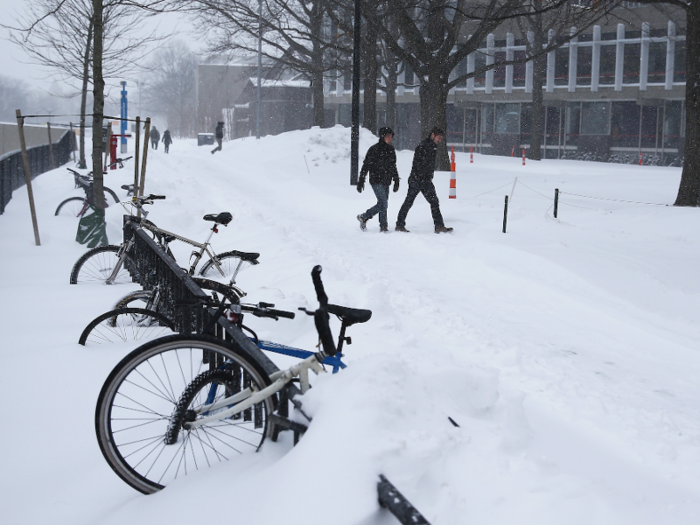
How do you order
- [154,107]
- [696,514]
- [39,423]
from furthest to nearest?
1. [154,107]
2. [39,423]
3. [696,514]

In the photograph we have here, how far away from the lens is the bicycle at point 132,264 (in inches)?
294

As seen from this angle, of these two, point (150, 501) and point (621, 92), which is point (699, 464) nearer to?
point (150, 501)

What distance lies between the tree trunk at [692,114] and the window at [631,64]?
28399mm

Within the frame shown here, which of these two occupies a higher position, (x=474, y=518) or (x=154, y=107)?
(x=154, y=107)

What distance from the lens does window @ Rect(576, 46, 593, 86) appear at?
134 feet

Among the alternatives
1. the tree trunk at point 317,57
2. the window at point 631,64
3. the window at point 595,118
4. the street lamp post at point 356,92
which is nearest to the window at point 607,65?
the window at point 631,64

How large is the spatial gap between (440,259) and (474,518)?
7.21m

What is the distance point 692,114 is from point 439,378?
11814 millimetres

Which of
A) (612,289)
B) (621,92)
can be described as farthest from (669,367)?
(621,92)

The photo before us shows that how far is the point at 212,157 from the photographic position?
104 ft

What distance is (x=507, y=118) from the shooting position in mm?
43750

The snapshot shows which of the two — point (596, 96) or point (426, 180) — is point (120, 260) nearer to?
point (426, 180)

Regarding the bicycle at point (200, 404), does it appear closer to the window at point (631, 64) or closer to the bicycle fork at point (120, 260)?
the bicycle fork at point (120, 260)

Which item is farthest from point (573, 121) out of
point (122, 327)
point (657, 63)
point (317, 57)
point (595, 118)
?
point (122, 327)
